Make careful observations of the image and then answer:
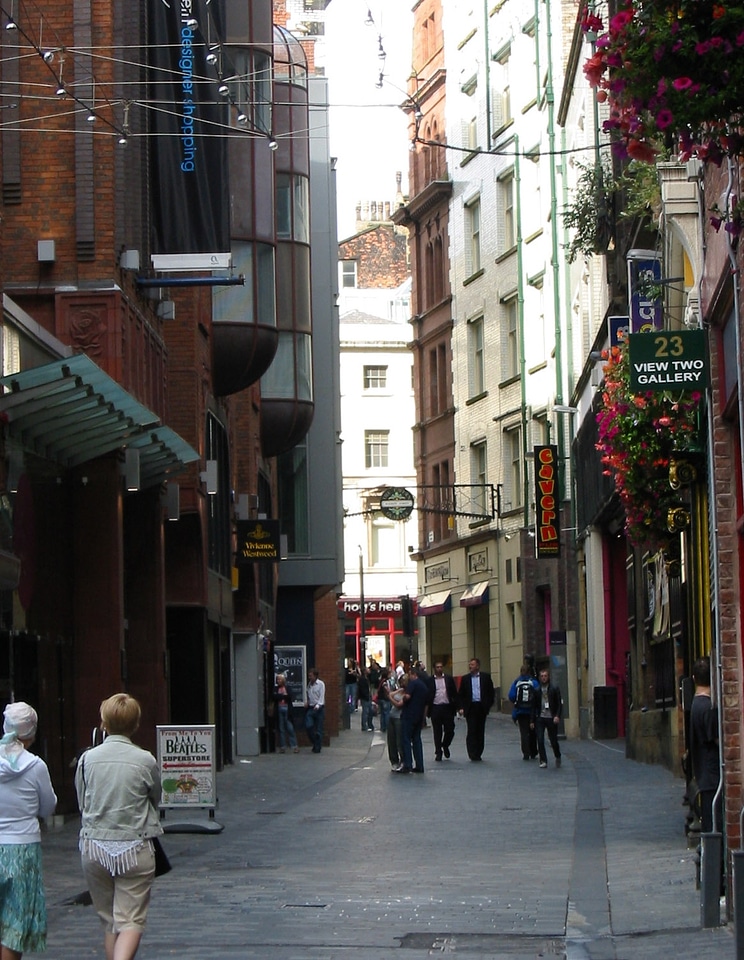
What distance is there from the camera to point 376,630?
3223 inches

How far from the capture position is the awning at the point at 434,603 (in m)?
60.8

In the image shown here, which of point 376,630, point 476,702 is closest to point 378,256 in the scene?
point 376,630

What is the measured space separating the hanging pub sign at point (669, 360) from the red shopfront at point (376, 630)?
212 feet

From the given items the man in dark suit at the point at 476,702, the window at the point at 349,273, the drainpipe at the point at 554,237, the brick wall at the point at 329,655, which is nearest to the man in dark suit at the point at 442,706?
the man in dark suit at the point at 476,702

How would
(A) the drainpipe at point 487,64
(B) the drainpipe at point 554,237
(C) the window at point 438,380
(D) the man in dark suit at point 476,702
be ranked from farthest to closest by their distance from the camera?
(C) the window at point 438,380
(A) the drainpipe at point 487,64
(B) the drainpipe at point 554,237
(D) the man in dark suit at point 476,702

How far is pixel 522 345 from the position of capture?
52.8 meters

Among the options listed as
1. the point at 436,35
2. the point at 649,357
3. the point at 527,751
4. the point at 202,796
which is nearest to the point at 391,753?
the point at 527,751

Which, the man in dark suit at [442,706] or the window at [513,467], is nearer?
the man in dark suit at [442,706]

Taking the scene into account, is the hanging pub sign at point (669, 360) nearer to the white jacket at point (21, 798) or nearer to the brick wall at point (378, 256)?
the white jacket at point (21, 798)

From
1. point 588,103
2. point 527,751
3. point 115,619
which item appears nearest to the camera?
point 115,619

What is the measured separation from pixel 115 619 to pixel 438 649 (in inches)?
1649

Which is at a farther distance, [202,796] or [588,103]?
[588,103]

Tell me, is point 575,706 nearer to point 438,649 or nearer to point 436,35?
point 438,649

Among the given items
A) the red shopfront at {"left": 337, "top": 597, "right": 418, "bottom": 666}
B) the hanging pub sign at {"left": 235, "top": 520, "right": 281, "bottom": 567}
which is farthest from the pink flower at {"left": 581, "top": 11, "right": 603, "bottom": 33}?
the red shopfront at {"left": 337, "top": 597, "right": 418, "bottom": 666}
